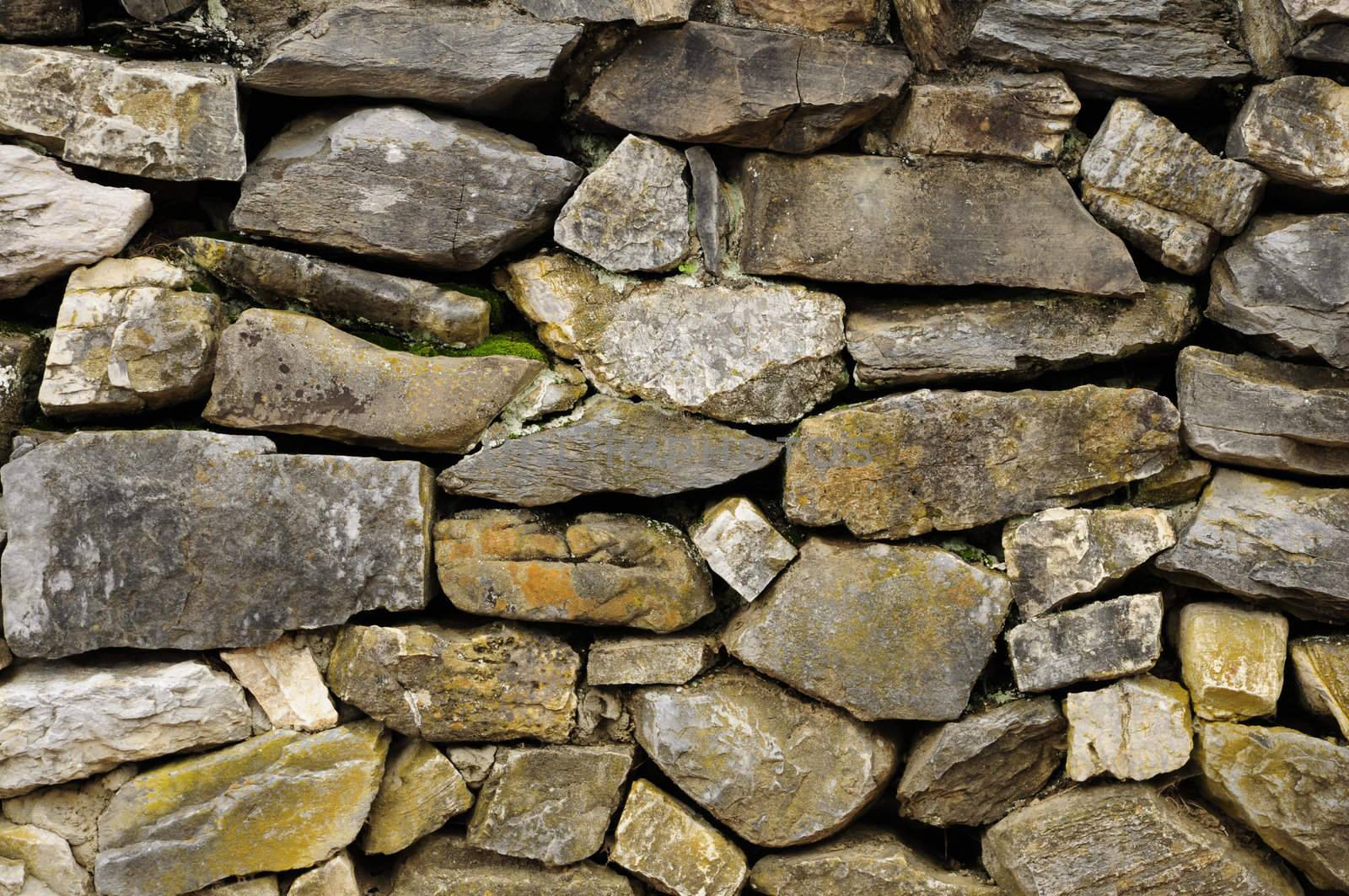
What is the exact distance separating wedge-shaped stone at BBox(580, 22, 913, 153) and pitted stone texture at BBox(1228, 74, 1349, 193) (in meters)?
1.00

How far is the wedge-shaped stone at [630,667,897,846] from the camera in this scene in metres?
3.08

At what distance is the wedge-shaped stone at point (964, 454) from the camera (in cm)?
303

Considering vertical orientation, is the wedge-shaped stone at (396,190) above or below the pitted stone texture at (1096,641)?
above

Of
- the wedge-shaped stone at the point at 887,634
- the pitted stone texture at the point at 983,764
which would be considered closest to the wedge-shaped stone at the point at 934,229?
the wedge-shaped stone at the point at 887,634

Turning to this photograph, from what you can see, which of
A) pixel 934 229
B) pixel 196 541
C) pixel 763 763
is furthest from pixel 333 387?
pixel 934 229

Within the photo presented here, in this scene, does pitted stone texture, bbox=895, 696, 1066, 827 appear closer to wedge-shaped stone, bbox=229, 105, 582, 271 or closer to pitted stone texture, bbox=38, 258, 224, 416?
wedge-shaped stone, bbox=229, 105, 582, 271

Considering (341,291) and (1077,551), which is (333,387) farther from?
(1077,551)

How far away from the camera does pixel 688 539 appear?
3.15 metres

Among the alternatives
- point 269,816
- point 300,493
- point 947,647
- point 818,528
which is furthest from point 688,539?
point 269,816

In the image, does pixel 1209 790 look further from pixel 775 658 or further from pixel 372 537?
pixel 372 537

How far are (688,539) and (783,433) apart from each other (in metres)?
0.44

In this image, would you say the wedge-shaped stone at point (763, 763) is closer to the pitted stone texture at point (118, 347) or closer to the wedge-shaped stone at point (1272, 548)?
the wedge-shaped stone at point (1272, 548)

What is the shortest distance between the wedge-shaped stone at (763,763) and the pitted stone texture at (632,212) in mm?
1317

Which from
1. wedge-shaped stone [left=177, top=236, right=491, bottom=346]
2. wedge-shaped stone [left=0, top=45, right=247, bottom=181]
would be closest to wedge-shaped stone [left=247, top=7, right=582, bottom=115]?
wedge-shaped stone [left=0, top=45, right=247, bottom=181]
